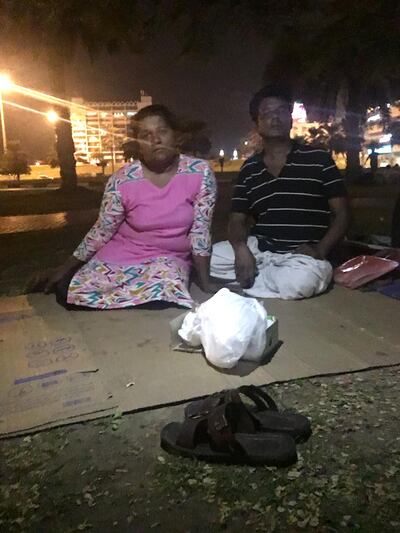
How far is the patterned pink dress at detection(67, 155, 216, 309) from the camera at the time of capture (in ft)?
12.5

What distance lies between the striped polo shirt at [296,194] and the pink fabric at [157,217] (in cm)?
57

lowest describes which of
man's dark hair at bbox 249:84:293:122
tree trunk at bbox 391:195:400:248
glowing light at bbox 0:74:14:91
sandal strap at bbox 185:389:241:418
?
sandal strap at bbox 185:389:241:418

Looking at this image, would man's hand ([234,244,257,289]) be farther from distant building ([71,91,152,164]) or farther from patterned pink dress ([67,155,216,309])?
distant building ([71,91,152,164])

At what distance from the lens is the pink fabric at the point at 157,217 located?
3.94 m

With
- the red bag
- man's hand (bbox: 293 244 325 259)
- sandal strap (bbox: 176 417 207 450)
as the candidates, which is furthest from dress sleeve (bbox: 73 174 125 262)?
sandal strap (bbox: 176 417 207 450)

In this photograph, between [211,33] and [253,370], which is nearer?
[253,370]

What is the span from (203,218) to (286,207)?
670 millimetres

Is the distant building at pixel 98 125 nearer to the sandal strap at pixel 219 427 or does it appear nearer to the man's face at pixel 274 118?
the man's face at pixel 274 118

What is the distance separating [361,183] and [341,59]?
1734 cm

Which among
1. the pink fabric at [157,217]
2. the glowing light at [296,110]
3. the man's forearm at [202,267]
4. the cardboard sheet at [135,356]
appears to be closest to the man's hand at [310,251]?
the cardboard sheet at [135,356]

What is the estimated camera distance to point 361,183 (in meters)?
20.4

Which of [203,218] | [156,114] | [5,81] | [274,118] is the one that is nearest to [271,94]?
[274,118]

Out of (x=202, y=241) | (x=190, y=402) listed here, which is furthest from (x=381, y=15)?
(x=190, y=402)

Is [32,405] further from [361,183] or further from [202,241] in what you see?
[361,183]
